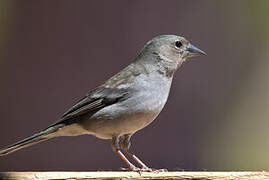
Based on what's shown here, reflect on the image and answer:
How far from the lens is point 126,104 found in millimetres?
4020

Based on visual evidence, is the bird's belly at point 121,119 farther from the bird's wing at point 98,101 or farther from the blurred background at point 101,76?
the blurred background at point 101,76

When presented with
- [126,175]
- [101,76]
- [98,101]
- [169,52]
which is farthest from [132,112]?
[101,76]

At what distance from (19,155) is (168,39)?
340 cm

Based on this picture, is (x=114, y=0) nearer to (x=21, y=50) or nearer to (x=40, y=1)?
(x=40, y=1)

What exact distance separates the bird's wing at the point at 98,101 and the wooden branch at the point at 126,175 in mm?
824

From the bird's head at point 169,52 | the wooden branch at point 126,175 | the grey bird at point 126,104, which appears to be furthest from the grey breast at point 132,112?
the wooden branch at point 126,175

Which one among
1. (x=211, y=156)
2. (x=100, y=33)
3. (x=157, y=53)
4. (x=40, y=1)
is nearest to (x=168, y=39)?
(x=157, y=53)

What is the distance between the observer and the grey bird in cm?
398

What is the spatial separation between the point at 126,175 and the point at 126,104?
0.81 meters

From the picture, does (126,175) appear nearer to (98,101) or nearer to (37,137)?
(98,101)

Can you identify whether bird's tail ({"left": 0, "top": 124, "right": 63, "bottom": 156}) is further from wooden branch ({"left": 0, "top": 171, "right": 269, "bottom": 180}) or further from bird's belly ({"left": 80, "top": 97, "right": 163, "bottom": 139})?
wooden branch ({"left": 0, "top": 171, "right": 269, "bottom": 180})

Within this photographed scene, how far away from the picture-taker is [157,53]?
4.44 metres

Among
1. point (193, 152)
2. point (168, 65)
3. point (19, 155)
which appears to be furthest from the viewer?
point (193, 152)

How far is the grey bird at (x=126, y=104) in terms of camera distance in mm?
3977
